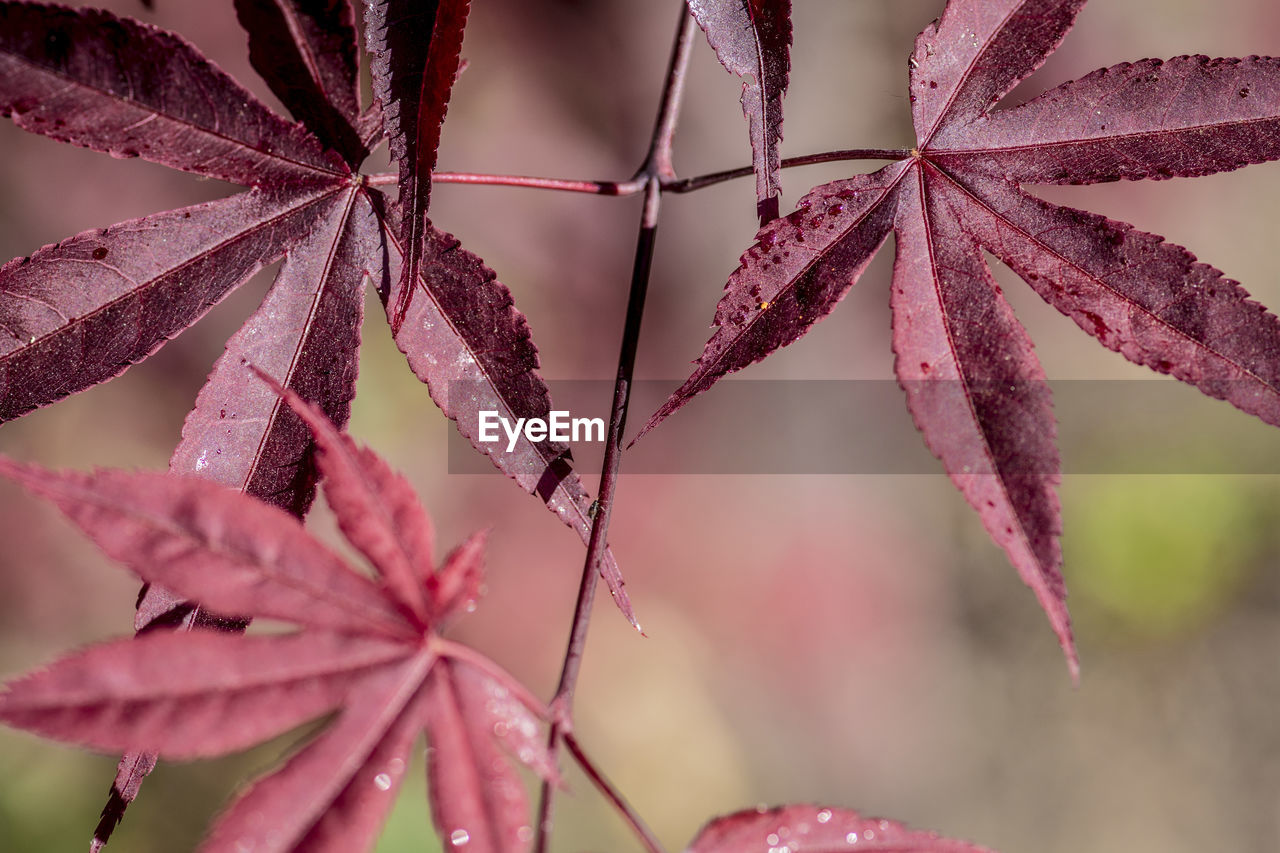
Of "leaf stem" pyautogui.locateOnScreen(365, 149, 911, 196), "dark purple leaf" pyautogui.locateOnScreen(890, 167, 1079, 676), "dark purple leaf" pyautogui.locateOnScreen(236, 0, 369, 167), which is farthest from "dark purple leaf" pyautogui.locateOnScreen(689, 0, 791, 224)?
"dark purple leaf" pyautogui.locateOnScreen(236, 0, 369, 167)

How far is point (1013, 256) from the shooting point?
793 millimetres

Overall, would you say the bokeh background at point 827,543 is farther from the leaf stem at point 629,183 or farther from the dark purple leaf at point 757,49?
the dark purple leaf at point 757,49

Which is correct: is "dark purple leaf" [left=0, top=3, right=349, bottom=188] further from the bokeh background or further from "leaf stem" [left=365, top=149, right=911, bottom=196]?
the bokeh background

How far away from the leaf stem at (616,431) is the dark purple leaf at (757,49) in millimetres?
184

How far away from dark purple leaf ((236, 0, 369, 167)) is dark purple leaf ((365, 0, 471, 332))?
97 mm

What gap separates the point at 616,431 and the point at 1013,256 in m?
0.43

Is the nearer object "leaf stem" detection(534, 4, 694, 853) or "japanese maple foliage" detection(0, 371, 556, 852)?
"japanese maple foliage" detection(0, 371, 556, 852)

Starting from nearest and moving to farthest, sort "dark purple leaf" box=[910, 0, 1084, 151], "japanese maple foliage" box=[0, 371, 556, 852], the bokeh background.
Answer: "japanese maple foliage" box=[0, 371, 556, 852] < "dark purple leaf" box=[910, 0, 1084, 151] < the bokeh background

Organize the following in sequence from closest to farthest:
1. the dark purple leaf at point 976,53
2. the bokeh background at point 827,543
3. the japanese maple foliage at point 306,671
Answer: the japanese maple foliage at point 306,671 → the dark purple leaf at point 976,53 → the bokeh background at point 827,543

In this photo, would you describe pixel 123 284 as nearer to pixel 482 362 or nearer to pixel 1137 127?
pixel 482 362

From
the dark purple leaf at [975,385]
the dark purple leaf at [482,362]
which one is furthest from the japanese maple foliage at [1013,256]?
the dark purple leaf at [482,362]

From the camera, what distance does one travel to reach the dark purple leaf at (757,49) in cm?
72

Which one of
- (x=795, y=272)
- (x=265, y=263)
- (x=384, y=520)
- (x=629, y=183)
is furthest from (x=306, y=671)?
(x=629, y=183)

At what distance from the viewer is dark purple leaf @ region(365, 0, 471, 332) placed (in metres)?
0.66
